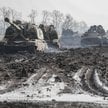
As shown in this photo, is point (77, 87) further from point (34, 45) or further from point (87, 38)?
point (87, 38)

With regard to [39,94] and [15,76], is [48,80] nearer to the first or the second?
[15,76]

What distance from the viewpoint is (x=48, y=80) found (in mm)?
12992

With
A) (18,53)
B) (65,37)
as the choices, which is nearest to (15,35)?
(18,53)

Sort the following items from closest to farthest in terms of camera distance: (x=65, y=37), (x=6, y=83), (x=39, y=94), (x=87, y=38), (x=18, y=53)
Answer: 1. (x=39, y=94)
2. (x=6, y=83)
3. (x=18, y=53)
4. (x=87, y=38)
5. (x=65, y=37)

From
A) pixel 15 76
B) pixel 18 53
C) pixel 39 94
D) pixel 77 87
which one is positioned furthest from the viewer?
pixel 18 53

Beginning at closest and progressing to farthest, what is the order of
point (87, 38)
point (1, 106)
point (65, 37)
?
point (1, 106)
point (87, 38)
point (65, 37)

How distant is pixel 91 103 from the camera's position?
29.1 ft

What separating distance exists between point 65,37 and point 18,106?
59529 millimetres

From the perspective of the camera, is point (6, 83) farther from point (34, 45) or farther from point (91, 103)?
point (34, 45)

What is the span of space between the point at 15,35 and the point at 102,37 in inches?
1031

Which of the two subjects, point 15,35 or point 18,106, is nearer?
point 18,106

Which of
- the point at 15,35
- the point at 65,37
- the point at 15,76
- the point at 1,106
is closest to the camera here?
the point at 1,106

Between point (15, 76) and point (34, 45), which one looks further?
point (34, 45)

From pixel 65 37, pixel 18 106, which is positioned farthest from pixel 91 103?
pixel 65 37
